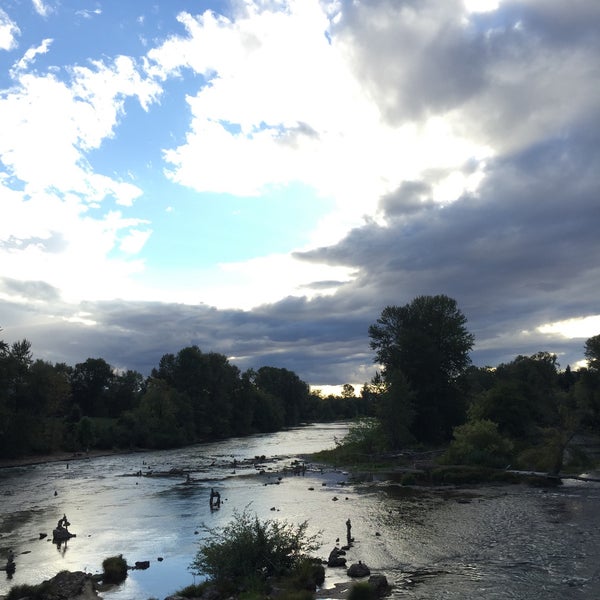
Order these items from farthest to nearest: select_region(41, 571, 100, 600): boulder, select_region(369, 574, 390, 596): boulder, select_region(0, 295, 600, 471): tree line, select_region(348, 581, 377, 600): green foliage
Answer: select_region(0, 295, 600, 471): tree line, select_region(41, 571, 100, 600): boulder, select_region(369, 574, 390, 596): boulder, select_region(348, 581, 377, 600): green foliage

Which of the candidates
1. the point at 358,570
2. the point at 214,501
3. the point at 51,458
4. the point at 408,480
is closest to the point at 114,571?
the point at 358,570

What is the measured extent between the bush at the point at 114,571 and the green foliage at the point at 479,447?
3729 cm

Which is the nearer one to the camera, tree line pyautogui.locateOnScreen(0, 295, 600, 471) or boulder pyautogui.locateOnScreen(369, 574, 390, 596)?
boulder pyautogui.locateOnScreen(369, 574, 390, 596)

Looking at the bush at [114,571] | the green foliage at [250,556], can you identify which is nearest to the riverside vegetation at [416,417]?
the green foliage at [250,556]

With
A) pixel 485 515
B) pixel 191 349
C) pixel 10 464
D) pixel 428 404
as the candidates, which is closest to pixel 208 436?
pixel 191 349

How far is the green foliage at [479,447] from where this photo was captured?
52312 millimetres

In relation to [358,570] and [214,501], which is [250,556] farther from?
[214,501]

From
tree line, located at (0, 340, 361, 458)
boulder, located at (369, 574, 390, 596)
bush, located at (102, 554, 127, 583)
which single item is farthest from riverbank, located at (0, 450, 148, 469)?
boulder, located at (369, 574, 390, 596)

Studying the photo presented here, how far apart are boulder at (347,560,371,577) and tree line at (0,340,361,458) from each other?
70.7m

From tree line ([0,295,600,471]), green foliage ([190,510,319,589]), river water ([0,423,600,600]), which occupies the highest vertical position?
tree line ([0,295,600,471])

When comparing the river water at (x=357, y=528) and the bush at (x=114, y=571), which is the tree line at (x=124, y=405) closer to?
the river water at (x=357, y=528)

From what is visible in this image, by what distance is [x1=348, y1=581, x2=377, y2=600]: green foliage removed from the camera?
1800 centimetres

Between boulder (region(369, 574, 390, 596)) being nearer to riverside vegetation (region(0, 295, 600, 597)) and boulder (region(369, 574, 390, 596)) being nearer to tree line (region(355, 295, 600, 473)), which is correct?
riverside vegetation (region(0, 295, 600, 597))

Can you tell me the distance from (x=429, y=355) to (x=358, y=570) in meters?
59.9
